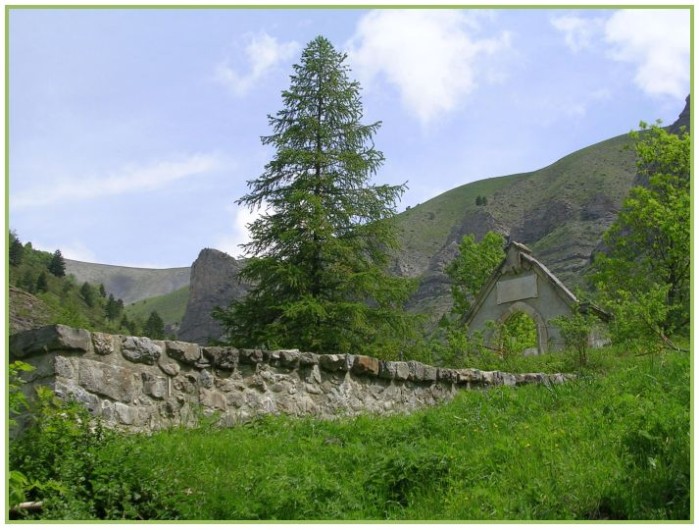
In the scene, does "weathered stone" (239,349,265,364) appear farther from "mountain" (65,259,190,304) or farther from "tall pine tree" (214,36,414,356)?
"mountain" (65,259,190,304)

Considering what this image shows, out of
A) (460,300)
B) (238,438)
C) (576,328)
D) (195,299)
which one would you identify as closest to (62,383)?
(238,438)

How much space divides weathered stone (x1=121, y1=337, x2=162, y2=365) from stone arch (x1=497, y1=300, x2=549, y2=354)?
13.5 meters

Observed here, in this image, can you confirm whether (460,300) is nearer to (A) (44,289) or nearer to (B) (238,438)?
(A) (44,289)

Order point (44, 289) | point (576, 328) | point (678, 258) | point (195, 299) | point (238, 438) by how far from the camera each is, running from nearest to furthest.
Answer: point (238, 438) < point (576, 328) < point (678, 258) < point (44, 289) < point (195, 299)

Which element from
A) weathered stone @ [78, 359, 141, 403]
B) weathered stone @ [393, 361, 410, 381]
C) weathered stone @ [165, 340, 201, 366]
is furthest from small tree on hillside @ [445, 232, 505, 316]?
weathered stone @ [78, 359, 141, 403]

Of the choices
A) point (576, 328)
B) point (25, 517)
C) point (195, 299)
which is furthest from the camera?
point (195, 299)

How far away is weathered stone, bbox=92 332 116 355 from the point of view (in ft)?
19.6

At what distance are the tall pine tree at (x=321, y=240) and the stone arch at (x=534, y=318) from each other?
388 centimetres

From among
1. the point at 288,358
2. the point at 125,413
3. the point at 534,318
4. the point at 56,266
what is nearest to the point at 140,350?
the point at 125,413

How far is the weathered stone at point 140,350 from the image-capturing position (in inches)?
247

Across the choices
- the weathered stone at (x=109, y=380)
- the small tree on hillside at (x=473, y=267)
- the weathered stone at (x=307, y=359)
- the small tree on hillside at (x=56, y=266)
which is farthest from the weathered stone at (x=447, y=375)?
the small tree on hillside at (x=56, y=266)

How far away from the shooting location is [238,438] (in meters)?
6.27

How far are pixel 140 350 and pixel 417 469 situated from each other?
9.10 feet

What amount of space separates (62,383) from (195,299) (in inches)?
3907
